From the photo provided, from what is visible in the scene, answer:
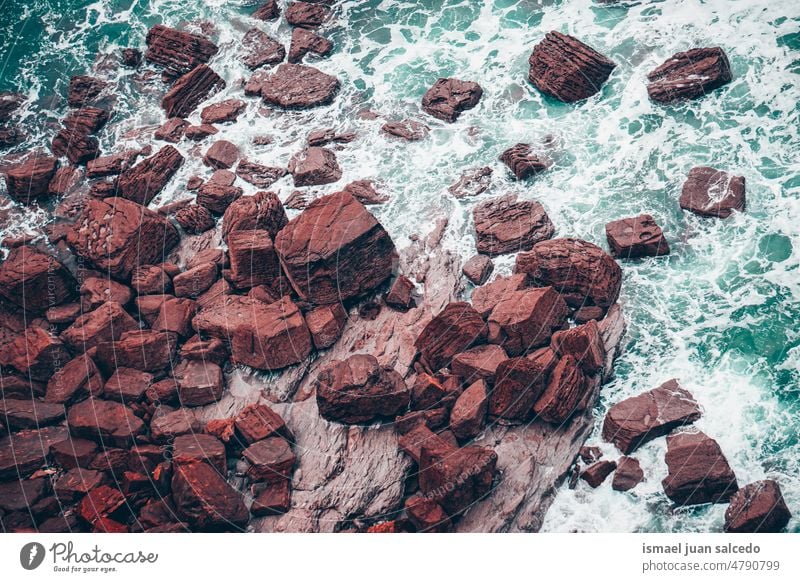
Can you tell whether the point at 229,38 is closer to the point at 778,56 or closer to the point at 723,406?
the point at 778,56

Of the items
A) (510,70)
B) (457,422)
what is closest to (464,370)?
(457,422)

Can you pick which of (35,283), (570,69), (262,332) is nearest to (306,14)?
(570,69)

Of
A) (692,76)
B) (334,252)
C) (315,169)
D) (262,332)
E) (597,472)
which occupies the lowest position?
(597,472)

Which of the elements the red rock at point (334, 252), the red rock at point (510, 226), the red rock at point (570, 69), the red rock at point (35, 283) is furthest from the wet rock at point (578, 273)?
the red rock at point (35, 283)

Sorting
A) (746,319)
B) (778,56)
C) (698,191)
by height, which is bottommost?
(746,319)

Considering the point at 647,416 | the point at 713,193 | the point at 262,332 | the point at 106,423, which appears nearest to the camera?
the point at 647,416

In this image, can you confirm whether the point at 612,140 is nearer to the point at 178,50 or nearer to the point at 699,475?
the point at 699,475
